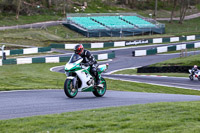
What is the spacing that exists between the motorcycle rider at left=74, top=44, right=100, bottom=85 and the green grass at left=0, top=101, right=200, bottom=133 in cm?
398

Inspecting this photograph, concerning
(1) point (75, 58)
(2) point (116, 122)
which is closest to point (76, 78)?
(1) point (75, 58)

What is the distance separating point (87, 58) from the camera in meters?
13.1

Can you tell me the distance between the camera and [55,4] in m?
77.3

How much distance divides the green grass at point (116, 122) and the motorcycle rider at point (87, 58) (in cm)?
398

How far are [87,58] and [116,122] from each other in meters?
5.70

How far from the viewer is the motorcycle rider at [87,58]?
12.8 meters

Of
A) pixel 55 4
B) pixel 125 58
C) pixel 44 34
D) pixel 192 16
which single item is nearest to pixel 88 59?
pixel 125 58

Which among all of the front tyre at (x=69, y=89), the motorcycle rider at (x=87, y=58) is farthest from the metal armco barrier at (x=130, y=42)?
the front tyre at (x=69, y=89)

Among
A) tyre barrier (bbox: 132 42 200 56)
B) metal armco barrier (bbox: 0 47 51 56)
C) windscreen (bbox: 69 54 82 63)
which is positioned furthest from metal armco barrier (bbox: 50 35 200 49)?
windscreen (bbox: 69 54 82 63)

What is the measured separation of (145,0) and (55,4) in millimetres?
26301

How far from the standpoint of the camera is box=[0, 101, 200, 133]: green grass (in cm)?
702

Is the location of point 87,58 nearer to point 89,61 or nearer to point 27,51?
point 89,61

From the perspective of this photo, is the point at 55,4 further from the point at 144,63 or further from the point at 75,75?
the point at 75,75

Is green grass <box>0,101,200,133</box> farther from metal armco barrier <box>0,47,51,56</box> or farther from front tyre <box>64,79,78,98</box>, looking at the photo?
metal armco barrier <box>0,47,51,56</box>
